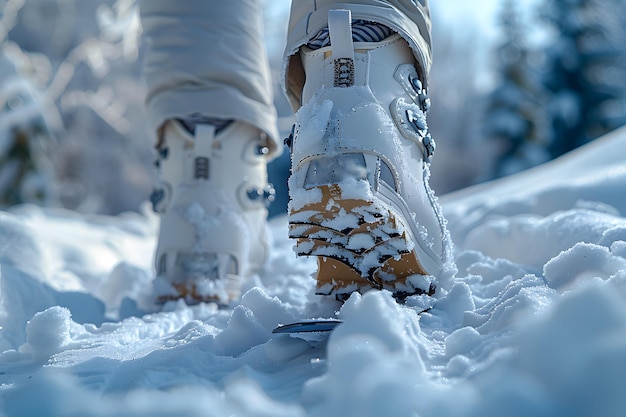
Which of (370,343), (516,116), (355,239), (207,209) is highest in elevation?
(516,116)

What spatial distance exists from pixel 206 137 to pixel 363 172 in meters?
0.84

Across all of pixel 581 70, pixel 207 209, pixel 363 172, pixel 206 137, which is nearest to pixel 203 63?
pixel 206 137

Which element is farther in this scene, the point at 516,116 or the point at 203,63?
Result: the point at 516,116

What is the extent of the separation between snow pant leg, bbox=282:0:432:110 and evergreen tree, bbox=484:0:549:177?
10233 millimetres

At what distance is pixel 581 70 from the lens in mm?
11570

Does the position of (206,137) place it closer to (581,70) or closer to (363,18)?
(363,18)

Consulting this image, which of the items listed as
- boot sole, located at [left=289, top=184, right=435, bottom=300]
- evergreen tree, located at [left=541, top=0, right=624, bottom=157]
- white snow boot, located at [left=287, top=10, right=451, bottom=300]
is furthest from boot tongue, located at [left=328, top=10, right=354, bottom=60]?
evergreen tree, located at [left=541, top=0, right=624, bottom=157]

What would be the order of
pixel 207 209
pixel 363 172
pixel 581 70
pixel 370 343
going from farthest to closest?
pixel 581 70 < pixel 207 209 < pixel 363 172 < pixel 370 343

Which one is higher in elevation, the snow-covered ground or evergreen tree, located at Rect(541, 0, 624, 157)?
evergreen tree, located at Rect(541, 0, 624, 157)

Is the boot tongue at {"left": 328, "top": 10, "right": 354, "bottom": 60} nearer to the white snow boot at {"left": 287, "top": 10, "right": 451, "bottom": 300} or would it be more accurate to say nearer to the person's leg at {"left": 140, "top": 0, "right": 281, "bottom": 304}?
the white snow boot at {"left": 287, "top": 10, "right": 451, "bottom": 300}

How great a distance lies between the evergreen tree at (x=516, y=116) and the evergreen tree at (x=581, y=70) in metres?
0.39

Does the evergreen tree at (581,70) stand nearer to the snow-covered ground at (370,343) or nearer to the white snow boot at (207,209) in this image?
the snow-covered ground at (370,343)

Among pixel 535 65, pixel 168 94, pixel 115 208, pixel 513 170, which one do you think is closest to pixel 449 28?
pixel 535 65

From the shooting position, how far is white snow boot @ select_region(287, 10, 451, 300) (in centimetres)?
106
